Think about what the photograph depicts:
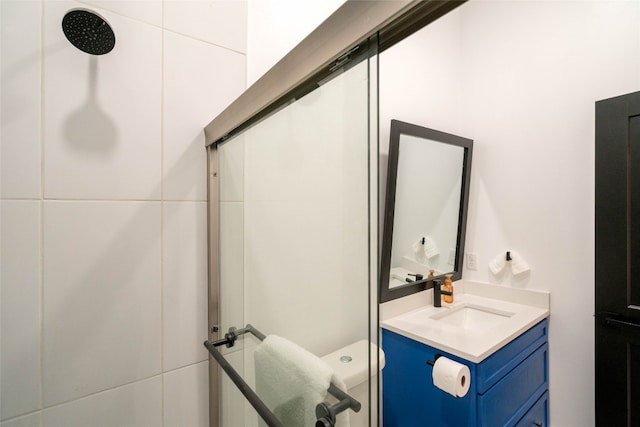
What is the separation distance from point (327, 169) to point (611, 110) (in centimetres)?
157

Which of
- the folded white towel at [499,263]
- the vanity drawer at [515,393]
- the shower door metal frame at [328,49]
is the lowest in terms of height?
Answer: the vanity drawer at [515,393]

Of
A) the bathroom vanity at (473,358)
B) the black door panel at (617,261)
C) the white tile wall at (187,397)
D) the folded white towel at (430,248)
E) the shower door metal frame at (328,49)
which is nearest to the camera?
the shower door metal frame at (328,49)

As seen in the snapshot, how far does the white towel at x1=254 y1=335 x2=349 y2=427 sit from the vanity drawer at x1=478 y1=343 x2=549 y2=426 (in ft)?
2.85

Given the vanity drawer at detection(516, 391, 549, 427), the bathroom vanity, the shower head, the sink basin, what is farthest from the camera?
the sink basin

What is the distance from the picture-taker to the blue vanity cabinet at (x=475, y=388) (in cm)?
106

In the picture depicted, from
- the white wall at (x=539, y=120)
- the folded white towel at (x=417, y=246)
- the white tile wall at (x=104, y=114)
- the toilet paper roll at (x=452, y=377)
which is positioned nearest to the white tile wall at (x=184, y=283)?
the white tile wall at (x=104, y=114)

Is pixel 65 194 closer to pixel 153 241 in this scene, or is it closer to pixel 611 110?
pixel 153 241

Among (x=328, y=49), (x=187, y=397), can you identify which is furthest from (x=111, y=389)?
(x=328, y=49)

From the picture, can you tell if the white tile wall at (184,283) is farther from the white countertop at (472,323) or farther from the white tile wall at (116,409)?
the white countertop at (472,323)

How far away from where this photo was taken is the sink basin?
148 cm

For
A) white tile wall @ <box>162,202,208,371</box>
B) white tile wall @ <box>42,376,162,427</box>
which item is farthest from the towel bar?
white tile wall @ <box>42,376,162,427</box>

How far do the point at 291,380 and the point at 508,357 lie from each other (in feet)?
3.63

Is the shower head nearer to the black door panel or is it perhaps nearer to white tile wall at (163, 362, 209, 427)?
white tile wall at (163, 362, 209, 427)

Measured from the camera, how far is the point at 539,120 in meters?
1.55
